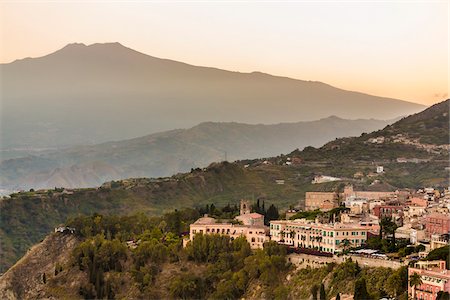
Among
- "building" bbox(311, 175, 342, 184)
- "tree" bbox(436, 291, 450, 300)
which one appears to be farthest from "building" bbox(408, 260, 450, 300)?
"building" bbox(311, 175, 342, 184)

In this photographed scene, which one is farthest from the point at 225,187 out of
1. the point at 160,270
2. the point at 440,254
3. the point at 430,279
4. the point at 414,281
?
the point at 430,279

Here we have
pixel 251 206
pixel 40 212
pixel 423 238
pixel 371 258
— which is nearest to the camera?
pixel 371 258

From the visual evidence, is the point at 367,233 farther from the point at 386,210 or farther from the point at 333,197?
the point at 333,197

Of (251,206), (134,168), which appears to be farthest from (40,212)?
(134,168)

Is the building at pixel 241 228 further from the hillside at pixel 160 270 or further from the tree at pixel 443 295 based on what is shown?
the tree at pixel 443 295

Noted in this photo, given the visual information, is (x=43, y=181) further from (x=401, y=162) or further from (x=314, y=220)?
(x=314, y=220)

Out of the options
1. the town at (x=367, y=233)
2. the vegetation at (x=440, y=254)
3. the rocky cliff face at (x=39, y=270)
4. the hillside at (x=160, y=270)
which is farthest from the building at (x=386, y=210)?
the rocky cliff face at (x=39, y=270)
